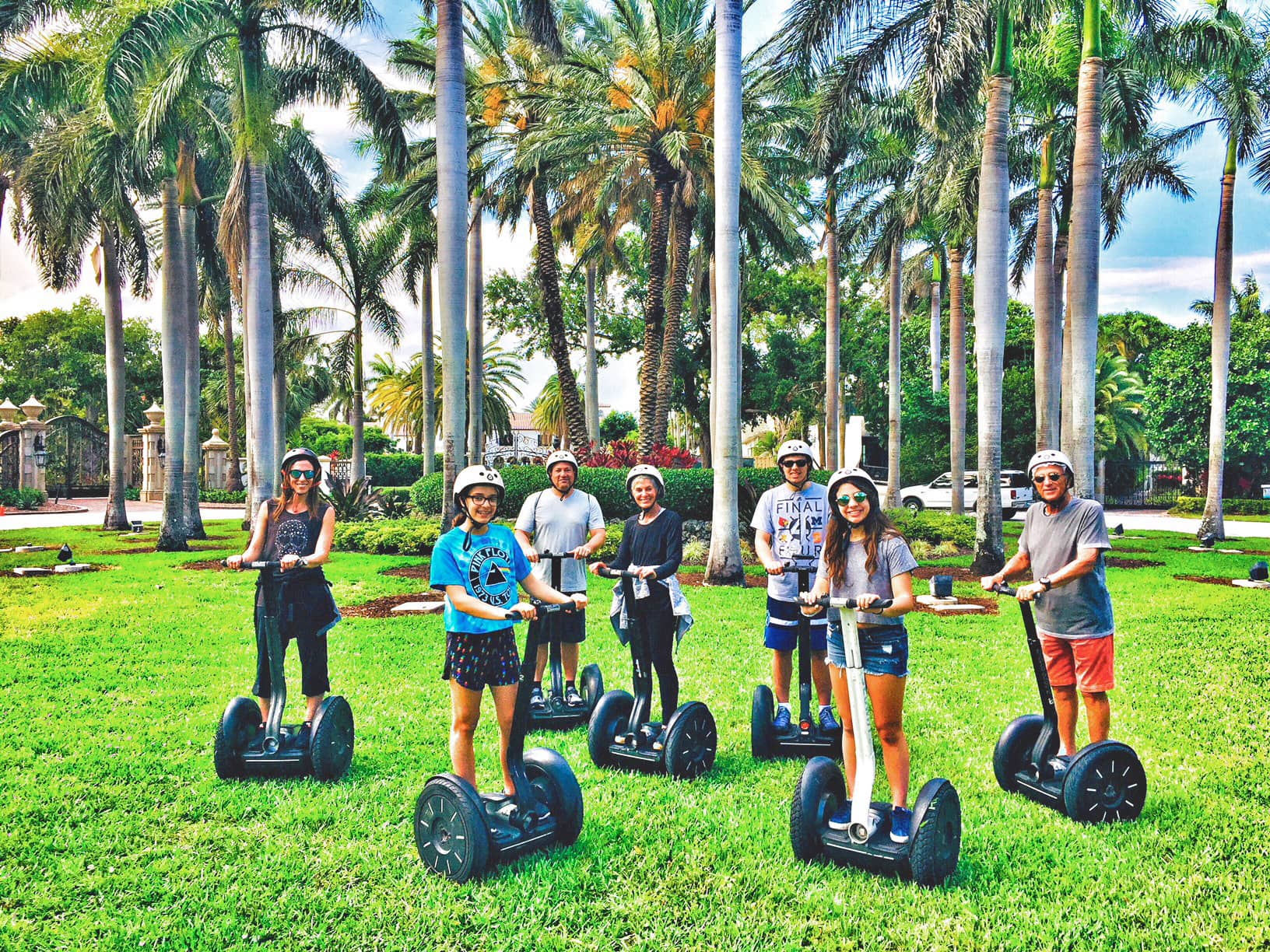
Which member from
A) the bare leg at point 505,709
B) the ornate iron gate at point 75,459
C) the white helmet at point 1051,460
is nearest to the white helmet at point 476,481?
the bare leg at point 505,709

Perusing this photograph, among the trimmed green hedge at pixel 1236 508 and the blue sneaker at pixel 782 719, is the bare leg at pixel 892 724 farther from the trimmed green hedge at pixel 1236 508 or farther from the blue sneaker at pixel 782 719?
the trimmed green hedge at pixel 1236 508

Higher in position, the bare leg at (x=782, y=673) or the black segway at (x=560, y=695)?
the bare leg at (x=782, y=673)

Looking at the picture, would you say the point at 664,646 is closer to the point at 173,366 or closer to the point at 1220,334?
the point at 173,366

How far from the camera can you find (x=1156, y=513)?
116ft

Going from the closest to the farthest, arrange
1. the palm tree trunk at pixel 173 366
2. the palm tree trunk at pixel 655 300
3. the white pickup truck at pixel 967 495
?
the palm tree trunk at pixel 173 366 → the palm tree trunk at pixel 655 300 → the white pickup truck at pixel 967 495

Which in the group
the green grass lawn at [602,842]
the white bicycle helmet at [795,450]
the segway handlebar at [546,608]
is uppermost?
the white bicycle helmet at [795,450]

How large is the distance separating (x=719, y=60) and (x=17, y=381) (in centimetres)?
4521

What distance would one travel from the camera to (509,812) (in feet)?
14.0

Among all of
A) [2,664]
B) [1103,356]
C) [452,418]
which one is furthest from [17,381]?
[1103,356]

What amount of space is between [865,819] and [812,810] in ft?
0.78

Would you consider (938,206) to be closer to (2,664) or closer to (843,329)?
(843,329)

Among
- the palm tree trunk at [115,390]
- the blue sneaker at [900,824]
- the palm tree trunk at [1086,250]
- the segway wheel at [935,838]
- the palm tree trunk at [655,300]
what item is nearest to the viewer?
the segway wheel at [935,838]

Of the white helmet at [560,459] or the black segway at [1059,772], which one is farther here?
the white helmet at [560,459]

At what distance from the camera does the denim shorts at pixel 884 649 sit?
4133mm
